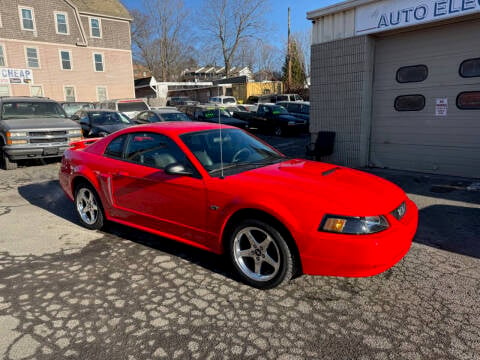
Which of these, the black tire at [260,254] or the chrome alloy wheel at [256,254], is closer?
the black tire at [260,254]

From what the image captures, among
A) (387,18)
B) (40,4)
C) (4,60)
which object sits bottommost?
(387,18)

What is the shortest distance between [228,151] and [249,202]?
1015 mm

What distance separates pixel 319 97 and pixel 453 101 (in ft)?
9.96

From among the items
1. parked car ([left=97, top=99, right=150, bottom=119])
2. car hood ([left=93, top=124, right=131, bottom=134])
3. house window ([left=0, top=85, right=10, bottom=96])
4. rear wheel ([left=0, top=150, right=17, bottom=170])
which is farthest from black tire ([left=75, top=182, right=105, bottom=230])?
house window ([left=0, top=85, right=10, bottom=96])

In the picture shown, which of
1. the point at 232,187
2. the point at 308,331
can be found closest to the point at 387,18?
the point at 232,187

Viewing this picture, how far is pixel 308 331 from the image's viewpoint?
2.70 metres

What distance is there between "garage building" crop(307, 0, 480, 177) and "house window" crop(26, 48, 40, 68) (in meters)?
26.5

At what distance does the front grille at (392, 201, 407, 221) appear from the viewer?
3.09 meters

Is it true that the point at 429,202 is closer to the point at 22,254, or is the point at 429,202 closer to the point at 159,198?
the point at 159,198

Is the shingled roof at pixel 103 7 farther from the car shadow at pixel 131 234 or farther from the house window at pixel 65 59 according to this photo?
the car shadow at pixel 131 234

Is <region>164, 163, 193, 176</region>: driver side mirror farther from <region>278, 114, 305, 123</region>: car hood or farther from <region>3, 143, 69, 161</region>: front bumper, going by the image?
<region>278, 114, 305, 123</region>: car hood

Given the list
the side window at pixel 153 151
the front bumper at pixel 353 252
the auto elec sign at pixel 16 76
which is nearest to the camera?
the front bumper at pixel 353 252

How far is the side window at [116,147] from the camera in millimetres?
4453

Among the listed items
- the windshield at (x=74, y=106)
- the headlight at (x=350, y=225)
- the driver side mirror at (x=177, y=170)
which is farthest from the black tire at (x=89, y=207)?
the windshield at (x=74, y=106)
